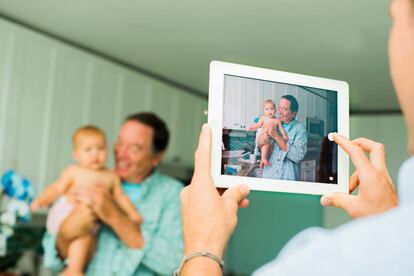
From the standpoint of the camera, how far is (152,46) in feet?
8.61

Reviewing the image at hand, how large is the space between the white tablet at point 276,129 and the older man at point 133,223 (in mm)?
1297

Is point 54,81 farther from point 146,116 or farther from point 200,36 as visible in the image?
point 200,36

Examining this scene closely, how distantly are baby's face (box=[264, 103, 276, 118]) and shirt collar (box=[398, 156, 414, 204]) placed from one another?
1.58 ft

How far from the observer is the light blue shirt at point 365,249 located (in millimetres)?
383

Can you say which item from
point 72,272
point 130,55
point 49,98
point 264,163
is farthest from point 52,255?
point 264,163

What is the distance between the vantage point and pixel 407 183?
416mm

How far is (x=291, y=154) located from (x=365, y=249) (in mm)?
529

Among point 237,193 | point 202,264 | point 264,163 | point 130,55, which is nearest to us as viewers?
→ point 202,264

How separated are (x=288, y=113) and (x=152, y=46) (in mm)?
1791

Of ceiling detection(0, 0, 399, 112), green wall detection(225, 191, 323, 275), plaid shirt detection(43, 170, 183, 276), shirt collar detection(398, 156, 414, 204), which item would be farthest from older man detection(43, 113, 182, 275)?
shirt collar detection(398, 156, 414, 204)

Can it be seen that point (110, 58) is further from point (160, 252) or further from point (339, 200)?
point (339, 200)

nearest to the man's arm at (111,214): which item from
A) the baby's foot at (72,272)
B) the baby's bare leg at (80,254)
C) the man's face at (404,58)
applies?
the baby's bare leg at (80,254)

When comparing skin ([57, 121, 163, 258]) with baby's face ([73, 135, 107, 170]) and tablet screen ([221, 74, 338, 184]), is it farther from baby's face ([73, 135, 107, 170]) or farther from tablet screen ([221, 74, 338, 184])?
tablet screen ([221, 74, 338, 184])

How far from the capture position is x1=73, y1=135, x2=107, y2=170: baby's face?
2.39 metres
